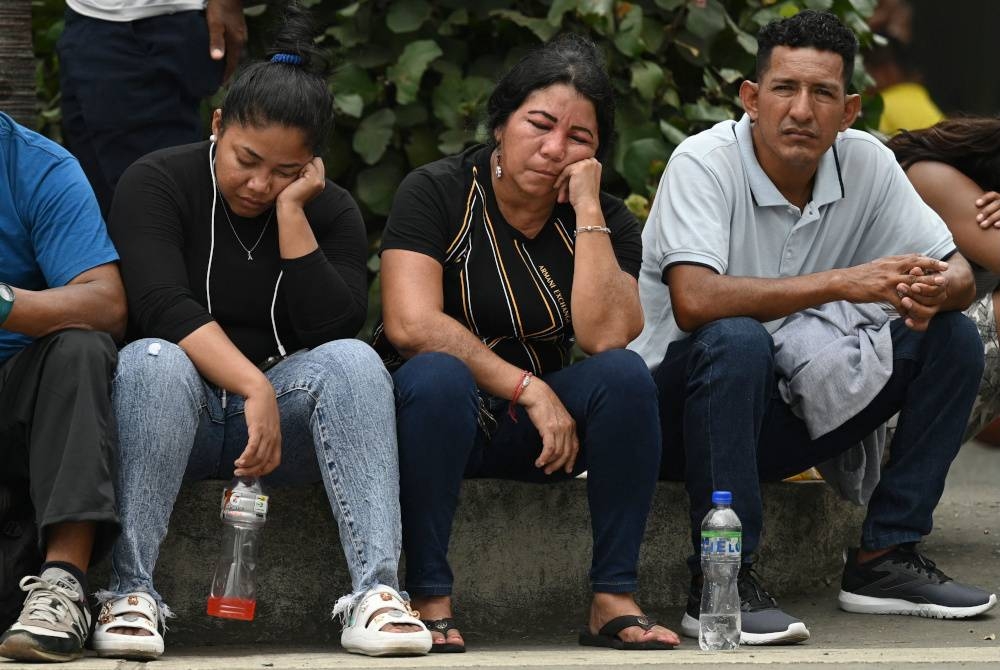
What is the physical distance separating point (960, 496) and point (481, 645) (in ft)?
9.39

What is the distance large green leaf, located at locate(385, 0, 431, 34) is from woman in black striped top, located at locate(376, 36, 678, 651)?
0.98 meters

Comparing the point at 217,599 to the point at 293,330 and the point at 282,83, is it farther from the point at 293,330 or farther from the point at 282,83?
the point at 282,83

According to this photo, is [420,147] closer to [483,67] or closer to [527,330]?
[483,67]

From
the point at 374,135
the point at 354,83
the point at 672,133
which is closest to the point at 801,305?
the point at 672,133

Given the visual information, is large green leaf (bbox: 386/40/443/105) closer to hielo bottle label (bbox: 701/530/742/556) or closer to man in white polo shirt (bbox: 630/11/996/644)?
man in white polo shirt (bbox: 630/11/996/644)

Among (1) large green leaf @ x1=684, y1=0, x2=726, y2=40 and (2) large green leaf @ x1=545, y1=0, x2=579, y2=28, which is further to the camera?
(1) large green leaf @ x1=684, y1=0, x2=726, y2=40

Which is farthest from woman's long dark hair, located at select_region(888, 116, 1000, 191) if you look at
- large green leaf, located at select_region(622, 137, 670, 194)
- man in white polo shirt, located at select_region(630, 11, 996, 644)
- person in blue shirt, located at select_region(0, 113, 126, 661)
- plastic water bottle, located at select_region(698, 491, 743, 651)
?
person in blue shirt, located at select_region(0, 113, 126, 661)

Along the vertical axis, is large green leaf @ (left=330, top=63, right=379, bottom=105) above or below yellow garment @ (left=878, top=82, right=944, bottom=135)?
below

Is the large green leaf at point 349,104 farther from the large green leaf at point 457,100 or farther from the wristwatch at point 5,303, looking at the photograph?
the wristwatch at point 5,303

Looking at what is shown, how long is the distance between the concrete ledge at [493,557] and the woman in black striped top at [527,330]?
0.16m

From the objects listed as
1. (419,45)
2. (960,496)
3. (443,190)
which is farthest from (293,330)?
(960,496)

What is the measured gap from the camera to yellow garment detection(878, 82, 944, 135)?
753 cm

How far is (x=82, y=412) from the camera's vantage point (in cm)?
343

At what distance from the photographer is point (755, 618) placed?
3.93 m
